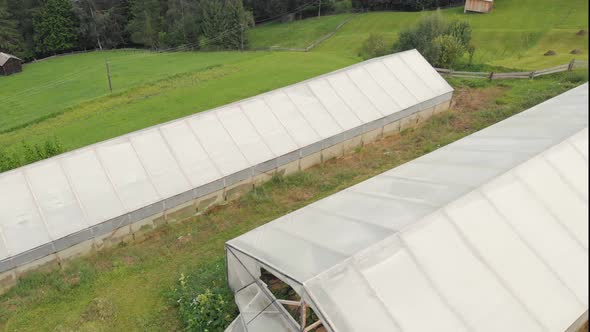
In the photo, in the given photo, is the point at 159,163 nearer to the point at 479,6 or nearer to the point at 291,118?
the point at 291,118

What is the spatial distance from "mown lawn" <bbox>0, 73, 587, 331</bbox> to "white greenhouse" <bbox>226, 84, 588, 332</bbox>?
3.10 metres

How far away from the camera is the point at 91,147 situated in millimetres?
16547

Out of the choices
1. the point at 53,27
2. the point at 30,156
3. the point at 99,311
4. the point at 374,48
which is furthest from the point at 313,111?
the point at 53,27

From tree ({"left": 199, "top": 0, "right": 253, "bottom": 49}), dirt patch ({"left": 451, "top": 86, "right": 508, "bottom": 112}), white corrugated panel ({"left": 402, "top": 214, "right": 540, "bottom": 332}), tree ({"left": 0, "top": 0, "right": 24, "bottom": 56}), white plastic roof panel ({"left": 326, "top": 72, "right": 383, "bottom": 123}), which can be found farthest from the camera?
tree ({"left": 0, "top": 0, "right": 24, "bottom": 56})

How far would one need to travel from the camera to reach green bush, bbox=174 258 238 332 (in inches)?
455

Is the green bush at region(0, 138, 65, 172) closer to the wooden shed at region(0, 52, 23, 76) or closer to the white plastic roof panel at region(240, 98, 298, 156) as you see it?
the white plastic roof panel at region(240, 98, 298, 156)

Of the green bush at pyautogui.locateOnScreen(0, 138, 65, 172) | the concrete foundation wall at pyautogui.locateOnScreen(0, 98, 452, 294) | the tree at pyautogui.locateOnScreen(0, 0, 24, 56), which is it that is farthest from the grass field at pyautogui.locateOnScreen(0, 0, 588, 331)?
the tree at pyautogui.locateOnScreen(0, 0, 24, 56)

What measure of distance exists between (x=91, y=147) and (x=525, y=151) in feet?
52.3

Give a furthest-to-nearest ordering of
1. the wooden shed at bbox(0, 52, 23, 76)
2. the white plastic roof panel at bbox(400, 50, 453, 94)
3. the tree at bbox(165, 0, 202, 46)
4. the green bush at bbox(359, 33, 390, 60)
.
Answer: the tree at bbox(165, 0, 202, 46) → the wooden shed at bbox(0, 52, 23, 76) → the green bush at bbox(359, 33, 390, 60) → the white plastic roof panel at bbox(400, 50, 453, 94)

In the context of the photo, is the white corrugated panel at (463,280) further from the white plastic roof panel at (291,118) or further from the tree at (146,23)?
the tree at (146,23)

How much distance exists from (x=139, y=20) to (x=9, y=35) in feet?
65.1

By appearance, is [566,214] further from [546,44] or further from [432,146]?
[546,44]

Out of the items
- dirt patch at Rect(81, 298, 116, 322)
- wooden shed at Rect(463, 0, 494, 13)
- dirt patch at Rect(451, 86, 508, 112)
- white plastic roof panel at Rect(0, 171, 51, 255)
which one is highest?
wooden shed at Rect(463, 0, 494, 13)

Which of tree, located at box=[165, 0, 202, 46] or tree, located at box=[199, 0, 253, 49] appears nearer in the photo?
tree, located at box=[199, 0, 253, 49]
